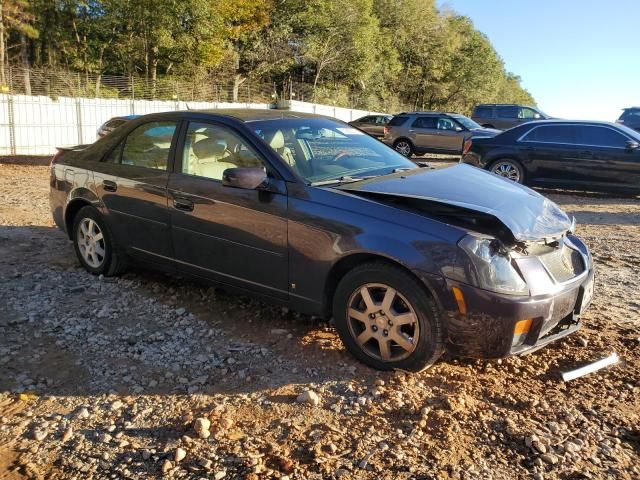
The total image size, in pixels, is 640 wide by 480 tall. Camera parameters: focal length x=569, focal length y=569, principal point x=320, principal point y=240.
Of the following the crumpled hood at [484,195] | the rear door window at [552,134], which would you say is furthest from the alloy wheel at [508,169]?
the crumpled hood at [484,195]

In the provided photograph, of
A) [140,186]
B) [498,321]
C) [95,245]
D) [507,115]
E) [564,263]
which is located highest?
[507,115]

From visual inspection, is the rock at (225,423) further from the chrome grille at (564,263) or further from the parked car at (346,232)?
the chrome grille at (564,263)

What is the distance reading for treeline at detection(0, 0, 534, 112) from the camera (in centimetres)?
3000

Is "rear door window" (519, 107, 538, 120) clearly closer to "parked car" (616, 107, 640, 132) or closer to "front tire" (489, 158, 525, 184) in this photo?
"parked car" (616, 107, 640, 132)

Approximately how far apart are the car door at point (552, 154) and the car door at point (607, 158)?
6.2 inches

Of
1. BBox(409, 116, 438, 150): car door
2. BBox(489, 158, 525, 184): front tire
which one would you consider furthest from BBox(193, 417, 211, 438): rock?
BBox(409, 116, 438, 150): car door

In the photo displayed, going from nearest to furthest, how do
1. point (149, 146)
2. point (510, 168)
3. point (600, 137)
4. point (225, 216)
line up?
point (225, 216) → point (149, 146) → point (600, 137) → point (510, 168)

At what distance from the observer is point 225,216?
162 inches

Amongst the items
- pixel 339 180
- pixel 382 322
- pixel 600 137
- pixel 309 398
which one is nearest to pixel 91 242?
pixel 339 180

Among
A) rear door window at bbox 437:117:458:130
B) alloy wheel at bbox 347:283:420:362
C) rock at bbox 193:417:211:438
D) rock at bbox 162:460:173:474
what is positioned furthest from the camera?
rear door window at bbox 437:117:458:130

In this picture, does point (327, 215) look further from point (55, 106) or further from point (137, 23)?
point (137, 23)

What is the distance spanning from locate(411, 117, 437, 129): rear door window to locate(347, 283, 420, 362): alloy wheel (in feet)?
53.9

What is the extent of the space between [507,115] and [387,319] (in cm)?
2226

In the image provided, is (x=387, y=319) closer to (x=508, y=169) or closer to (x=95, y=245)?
(x=95, y=245)
